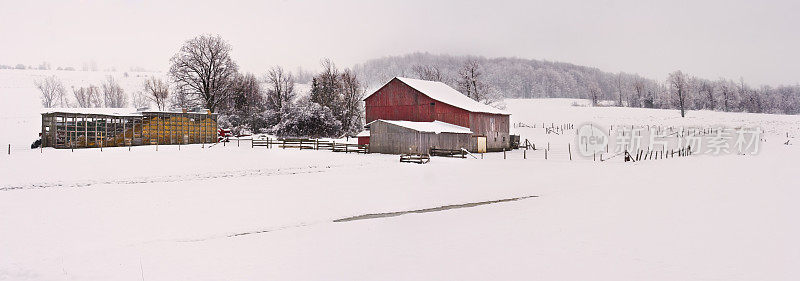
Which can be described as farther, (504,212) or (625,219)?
(504,212)

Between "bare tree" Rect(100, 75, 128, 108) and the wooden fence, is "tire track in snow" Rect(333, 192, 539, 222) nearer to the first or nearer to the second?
the wooden fence

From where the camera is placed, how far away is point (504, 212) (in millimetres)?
14758

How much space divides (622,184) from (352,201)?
13818 mm

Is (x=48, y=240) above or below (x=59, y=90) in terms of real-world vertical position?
below

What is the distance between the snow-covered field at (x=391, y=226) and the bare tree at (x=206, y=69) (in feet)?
118

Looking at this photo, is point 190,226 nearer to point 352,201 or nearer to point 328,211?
point 328,211

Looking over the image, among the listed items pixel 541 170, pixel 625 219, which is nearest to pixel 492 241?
pixel 625 219

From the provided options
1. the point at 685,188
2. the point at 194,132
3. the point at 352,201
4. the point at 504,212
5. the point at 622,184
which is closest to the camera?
the point at 504,212

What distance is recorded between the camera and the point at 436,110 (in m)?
47.9

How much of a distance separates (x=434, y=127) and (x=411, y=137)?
147 inches

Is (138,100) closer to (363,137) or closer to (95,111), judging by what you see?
(95,111)

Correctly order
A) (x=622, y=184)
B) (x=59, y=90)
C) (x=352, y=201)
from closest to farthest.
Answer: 1. (x=352, y=201)
2. (x=622, y=184)
3. (x=59, y=90)

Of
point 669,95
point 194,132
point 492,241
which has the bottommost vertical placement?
point 492,241

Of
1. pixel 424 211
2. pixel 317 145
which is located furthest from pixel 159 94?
pixel 424 211
